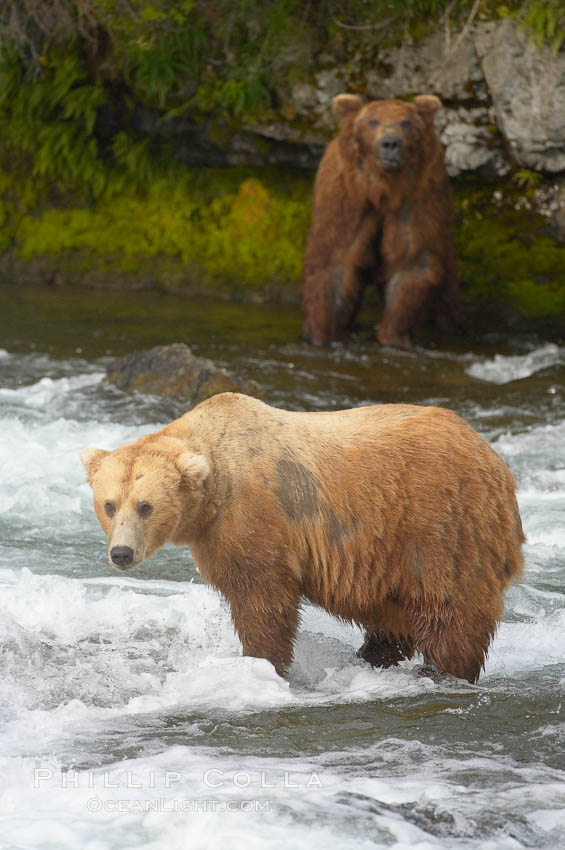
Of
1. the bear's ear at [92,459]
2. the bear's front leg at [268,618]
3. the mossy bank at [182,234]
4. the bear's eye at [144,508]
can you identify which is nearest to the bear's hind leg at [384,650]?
the bear's front leg at [268,618]

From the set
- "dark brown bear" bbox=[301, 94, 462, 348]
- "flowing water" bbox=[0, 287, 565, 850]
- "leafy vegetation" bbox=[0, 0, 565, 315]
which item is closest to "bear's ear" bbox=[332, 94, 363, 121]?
"dark brown bear" bbox=[301, 94, 462, 348]

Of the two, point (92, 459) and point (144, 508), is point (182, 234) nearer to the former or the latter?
point (92, 459)

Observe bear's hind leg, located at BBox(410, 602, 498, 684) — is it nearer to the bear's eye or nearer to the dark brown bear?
the bear's eye

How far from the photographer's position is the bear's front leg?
4805mm

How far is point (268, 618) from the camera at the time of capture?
4820mm

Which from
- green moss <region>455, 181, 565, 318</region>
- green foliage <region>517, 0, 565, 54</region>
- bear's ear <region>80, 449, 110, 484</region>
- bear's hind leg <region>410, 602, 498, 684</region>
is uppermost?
green foliage <region>517, 0, 565, 54</region>

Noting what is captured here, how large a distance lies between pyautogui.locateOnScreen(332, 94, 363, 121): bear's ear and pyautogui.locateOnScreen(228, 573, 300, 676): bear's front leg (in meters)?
7.09

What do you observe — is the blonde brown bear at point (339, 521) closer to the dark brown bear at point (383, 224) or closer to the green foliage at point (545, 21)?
the dark brown bear at point (383, 224)

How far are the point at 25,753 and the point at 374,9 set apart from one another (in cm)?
995

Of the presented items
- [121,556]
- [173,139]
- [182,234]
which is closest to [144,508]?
[121,556]

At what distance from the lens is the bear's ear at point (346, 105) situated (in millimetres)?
10945

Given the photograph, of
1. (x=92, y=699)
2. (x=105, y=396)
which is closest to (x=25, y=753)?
(x=92, y=699)

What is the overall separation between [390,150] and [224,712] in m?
7.03

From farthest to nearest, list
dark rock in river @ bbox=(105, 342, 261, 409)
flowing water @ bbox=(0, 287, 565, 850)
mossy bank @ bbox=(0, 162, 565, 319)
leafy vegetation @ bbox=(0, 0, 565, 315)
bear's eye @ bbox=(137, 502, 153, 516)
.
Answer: mossy bank @ bbox=(0, 162, 565, 319), leafy vegetation @ bbox=(0, 0, 565, 315), dark rock in river @ bbox=(105, 342, 261, 409), bear's eye @ bbox=(137, 502, 153, 516), flowing water @ bbox=(0, 287, 565, 850)
